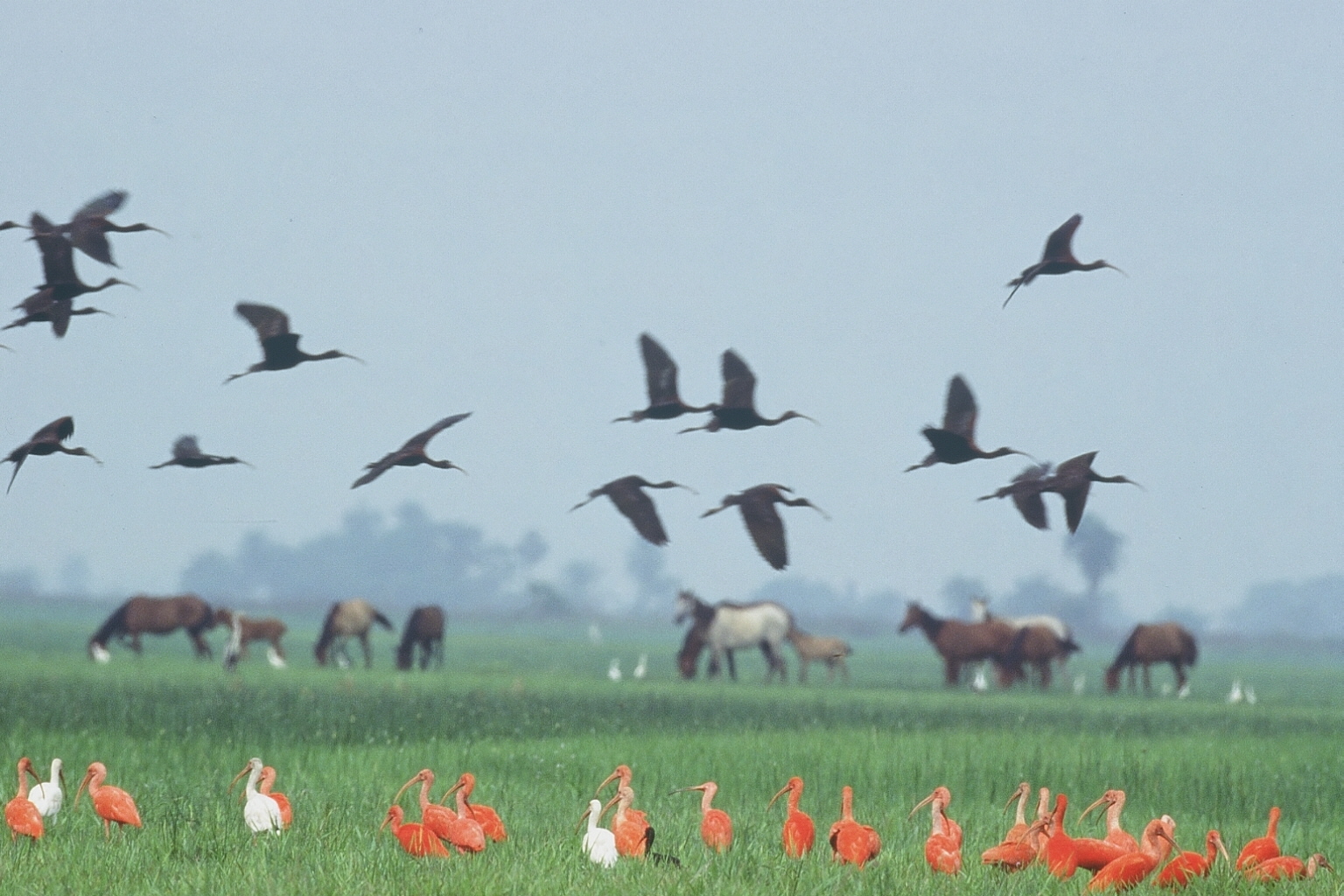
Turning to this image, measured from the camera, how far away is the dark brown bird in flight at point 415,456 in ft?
23.8

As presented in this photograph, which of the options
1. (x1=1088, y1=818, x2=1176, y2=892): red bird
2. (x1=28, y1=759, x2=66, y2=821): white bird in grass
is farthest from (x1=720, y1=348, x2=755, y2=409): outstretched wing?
(x1=28, y1=759, x2=66, y2=821): white bird in grass

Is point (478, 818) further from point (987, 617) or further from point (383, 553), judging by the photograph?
point (383, 553)

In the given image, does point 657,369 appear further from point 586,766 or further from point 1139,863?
point 586,766

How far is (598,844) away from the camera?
814 cm

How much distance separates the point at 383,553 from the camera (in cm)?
16538

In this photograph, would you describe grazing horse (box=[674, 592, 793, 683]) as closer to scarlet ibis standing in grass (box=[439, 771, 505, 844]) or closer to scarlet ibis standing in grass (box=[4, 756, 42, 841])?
scarlet ibis standing in grass (box=[439, 771, 505, 844])

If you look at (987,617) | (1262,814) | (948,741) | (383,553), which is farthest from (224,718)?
(383,553)

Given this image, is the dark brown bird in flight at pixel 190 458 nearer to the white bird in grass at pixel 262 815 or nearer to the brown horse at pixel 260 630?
the white bird in grass at pixel 262 815

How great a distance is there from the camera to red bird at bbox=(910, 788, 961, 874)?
800cm

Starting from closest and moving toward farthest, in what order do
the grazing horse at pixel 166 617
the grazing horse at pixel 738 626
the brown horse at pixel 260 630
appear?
the grazing horse at pixel 738 626
the brown horse at pixel 260 630
the grazing horse at pixel 166 617

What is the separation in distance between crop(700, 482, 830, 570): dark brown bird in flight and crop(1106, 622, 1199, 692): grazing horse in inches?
1132

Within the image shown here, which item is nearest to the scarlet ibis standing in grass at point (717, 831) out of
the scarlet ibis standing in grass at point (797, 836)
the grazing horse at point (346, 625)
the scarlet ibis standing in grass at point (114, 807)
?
the scarlet ibis standing in grass at point (797, 836)

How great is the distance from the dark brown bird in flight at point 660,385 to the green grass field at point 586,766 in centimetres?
220

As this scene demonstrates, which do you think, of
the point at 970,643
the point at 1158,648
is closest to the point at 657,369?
the point at 970,643
